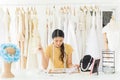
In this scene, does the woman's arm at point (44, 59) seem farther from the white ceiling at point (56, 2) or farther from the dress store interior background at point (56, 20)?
the white ceiling at point (56, 2)

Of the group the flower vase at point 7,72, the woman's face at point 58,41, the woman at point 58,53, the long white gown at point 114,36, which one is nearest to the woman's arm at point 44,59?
the woman at point 58,53

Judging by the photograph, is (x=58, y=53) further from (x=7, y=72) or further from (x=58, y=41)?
(x=7, y=72)

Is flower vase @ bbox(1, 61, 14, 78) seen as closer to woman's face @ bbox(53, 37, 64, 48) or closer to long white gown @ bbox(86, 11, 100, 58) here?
woman's face @ bbox(53, 37, 64, 48)

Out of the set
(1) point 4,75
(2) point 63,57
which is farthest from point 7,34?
(2) point 63,57

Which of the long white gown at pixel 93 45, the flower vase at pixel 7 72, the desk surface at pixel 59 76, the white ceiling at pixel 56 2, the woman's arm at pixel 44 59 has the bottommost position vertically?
the desk surface at pixel 59 76

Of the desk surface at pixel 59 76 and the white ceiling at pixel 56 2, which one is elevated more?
the white ceiling at pixel 56 2

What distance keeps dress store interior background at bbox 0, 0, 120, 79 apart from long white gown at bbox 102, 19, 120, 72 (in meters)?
0.04

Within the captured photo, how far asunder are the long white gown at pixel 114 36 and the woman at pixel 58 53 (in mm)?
279

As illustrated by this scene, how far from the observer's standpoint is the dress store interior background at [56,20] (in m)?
1.71

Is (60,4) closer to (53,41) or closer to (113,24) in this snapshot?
(53,41)

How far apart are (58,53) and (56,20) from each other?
0.23 m

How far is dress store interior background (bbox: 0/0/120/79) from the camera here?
1.71 m

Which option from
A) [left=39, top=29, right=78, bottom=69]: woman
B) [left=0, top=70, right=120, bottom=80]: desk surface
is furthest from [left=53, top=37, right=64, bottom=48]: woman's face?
[left=0, top=70, right=120, bottom=80]: desk surface

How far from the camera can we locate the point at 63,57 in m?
1.71
